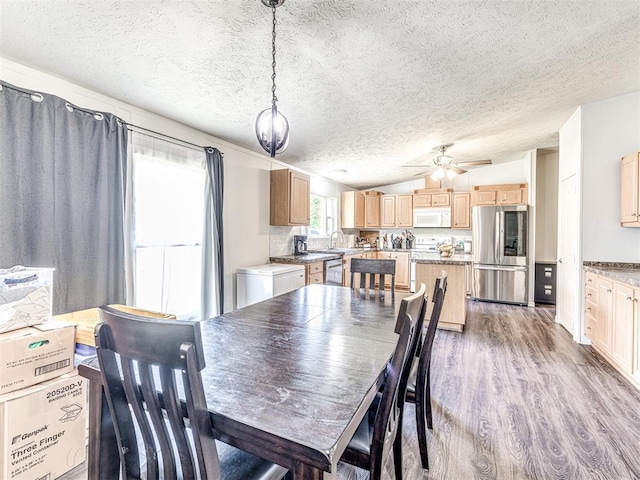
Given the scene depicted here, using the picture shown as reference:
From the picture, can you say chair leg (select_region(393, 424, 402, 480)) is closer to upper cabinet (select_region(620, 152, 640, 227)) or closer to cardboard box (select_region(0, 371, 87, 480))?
cardboard box (select_region(0, 371, 87, 480))

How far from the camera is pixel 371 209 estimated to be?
6.98 meters

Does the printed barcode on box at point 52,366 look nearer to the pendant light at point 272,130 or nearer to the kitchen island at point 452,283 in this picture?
the pendant light at point 272,130

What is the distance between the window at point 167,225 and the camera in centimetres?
255

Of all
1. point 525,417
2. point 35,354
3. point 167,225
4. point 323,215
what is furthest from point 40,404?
point 323,215

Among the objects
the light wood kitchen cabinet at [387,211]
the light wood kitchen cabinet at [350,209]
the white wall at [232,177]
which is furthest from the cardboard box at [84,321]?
the light wood kitchen cabinet at [387,211]

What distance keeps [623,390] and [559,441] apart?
1173 millimetres

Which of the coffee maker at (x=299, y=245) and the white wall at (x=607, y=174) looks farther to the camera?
the coffee maker at (x=299, y=245)

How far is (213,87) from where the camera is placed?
2318 millimetres

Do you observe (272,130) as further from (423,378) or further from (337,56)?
(423,378)

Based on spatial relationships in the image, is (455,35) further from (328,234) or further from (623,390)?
(328,234)

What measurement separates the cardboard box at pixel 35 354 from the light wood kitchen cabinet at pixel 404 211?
20.3 feet

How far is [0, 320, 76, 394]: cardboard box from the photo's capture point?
1397 mm

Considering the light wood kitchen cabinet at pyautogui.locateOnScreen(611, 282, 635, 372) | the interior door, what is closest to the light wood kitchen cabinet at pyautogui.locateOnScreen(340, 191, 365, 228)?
the interior door

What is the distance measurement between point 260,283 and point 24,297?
7.01ft
